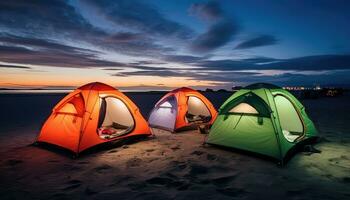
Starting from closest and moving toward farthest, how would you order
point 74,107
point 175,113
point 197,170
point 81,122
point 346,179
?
point 346,179 < point 197,170 < point 81,122 < point 74,107 < point 175,113

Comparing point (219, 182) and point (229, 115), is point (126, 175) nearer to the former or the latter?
point (219, 182)

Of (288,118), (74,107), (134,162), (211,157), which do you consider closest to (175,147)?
(211,157)

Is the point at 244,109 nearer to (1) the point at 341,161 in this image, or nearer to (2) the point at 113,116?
(1) the point at 341,161

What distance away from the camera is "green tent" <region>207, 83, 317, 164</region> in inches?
254

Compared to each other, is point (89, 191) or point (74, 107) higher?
point (74, 107)

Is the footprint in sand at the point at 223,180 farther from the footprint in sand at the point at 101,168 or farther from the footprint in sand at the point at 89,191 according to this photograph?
the footprint in sand at the point at 101,168

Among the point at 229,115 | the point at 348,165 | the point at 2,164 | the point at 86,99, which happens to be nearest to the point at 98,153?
the point at 86,99

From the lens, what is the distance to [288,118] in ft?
28.9

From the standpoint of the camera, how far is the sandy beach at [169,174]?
182 inches

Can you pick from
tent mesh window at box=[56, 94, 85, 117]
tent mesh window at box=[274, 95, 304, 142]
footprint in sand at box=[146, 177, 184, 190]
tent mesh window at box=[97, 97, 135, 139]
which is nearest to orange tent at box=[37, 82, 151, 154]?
tent mesh window at box=[56, 94, 85, 117]

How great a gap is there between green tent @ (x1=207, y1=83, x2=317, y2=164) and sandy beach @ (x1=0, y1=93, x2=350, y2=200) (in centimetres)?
34

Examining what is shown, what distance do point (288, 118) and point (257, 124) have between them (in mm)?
2683

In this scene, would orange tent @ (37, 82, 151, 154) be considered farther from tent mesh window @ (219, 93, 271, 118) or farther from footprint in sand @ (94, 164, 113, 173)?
tent mesh window @ (219, 93, 271, 118)

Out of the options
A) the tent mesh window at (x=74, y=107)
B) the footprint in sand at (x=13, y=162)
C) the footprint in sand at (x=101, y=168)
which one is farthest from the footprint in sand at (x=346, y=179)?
the footprint in sand at (x=13, y=162)
